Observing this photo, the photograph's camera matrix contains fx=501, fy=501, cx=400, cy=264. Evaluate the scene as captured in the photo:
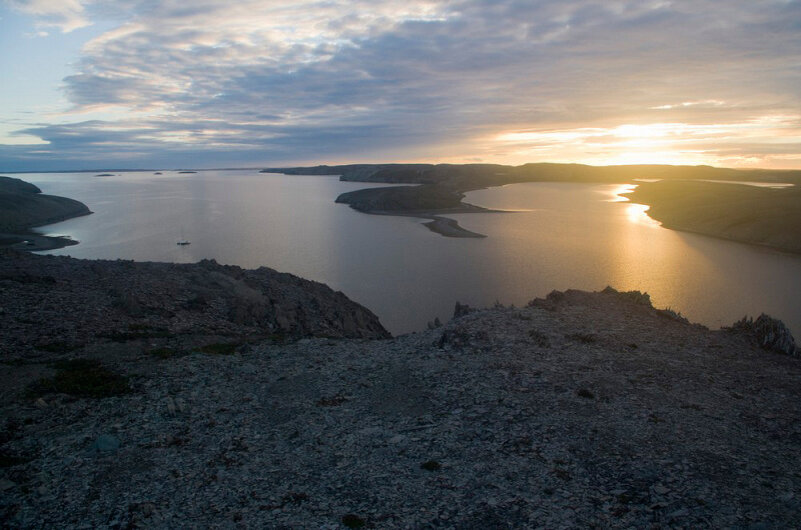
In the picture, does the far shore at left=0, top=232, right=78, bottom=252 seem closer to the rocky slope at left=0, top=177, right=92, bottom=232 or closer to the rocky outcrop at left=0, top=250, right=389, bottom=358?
the rocky slope at left=0, top=177, right=92, bottom=232

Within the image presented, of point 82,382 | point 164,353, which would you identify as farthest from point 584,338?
point 82,382

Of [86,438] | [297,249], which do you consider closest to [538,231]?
[297,249]

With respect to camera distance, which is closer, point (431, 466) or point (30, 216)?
point (431, 466)

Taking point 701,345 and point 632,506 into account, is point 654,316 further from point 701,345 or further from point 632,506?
point 632,506

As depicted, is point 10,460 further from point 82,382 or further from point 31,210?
point 31,210

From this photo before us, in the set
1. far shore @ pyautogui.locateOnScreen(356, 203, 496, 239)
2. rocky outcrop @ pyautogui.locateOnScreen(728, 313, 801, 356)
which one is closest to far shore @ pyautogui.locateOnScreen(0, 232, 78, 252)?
far shore @ pyautogui.locateOnScreen(356, 203, 496, 239)
